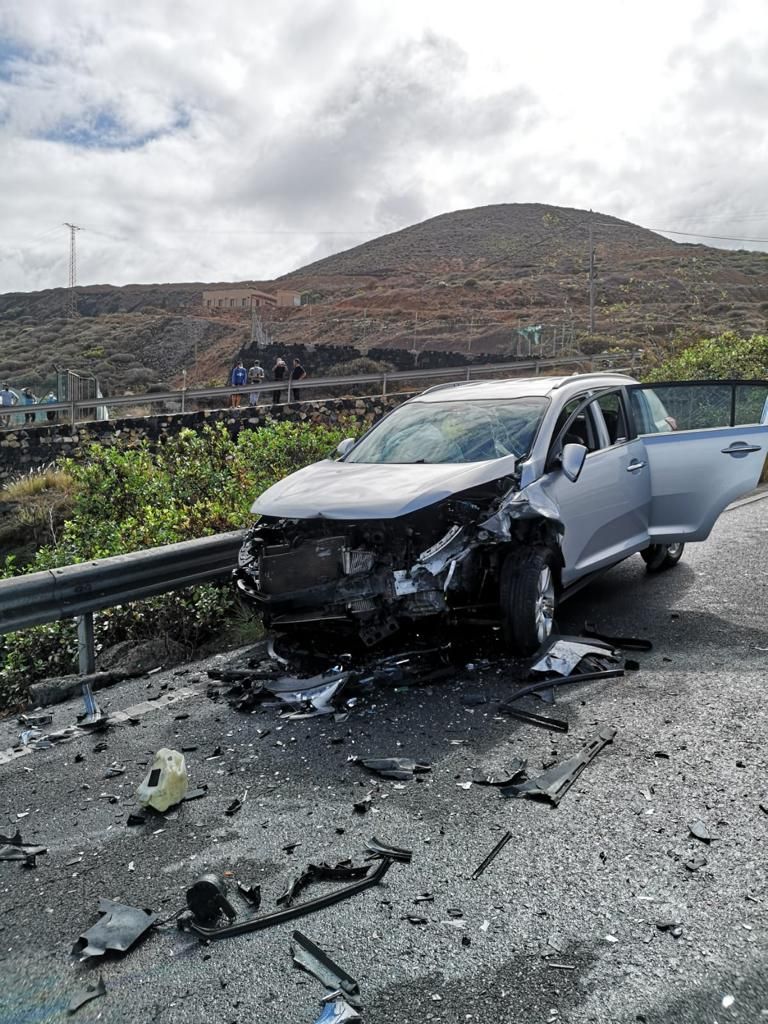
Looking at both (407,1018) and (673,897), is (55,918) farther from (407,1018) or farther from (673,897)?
(673,897)

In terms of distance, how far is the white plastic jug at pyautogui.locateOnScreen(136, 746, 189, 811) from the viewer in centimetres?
383

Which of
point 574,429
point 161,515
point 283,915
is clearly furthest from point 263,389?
point 283,915

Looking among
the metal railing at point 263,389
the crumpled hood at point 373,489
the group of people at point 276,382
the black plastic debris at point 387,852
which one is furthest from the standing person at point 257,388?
the black plastic debris at point 387,852

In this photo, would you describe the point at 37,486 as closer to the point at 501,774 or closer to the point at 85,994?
the point at 501,774

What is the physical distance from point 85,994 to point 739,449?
6204mm

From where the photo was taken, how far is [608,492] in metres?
6.85

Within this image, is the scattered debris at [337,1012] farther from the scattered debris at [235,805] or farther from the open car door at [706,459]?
the open car door at [706,459]

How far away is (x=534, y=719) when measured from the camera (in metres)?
4.66

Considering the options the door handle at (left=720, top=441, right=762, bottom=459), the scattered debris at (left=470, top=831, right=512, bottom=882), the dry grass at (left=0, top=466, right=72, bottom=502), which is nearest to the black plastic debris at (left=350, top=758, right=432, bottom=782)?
the scattered debris at (left=470, top=831, right=512, bottom=882)

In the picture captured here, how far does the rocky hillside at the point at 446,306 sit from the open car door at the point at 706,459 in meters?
30.6

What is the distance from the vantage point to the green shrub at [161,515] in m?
6.84

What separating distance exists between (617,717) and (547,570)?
4.38 ft

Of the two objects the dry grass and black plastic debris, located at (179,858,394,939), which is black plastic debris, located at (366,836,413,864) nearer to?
black plastic debris, located at (179,858,394,939)

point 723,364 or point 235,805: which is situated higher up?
point 723,364
